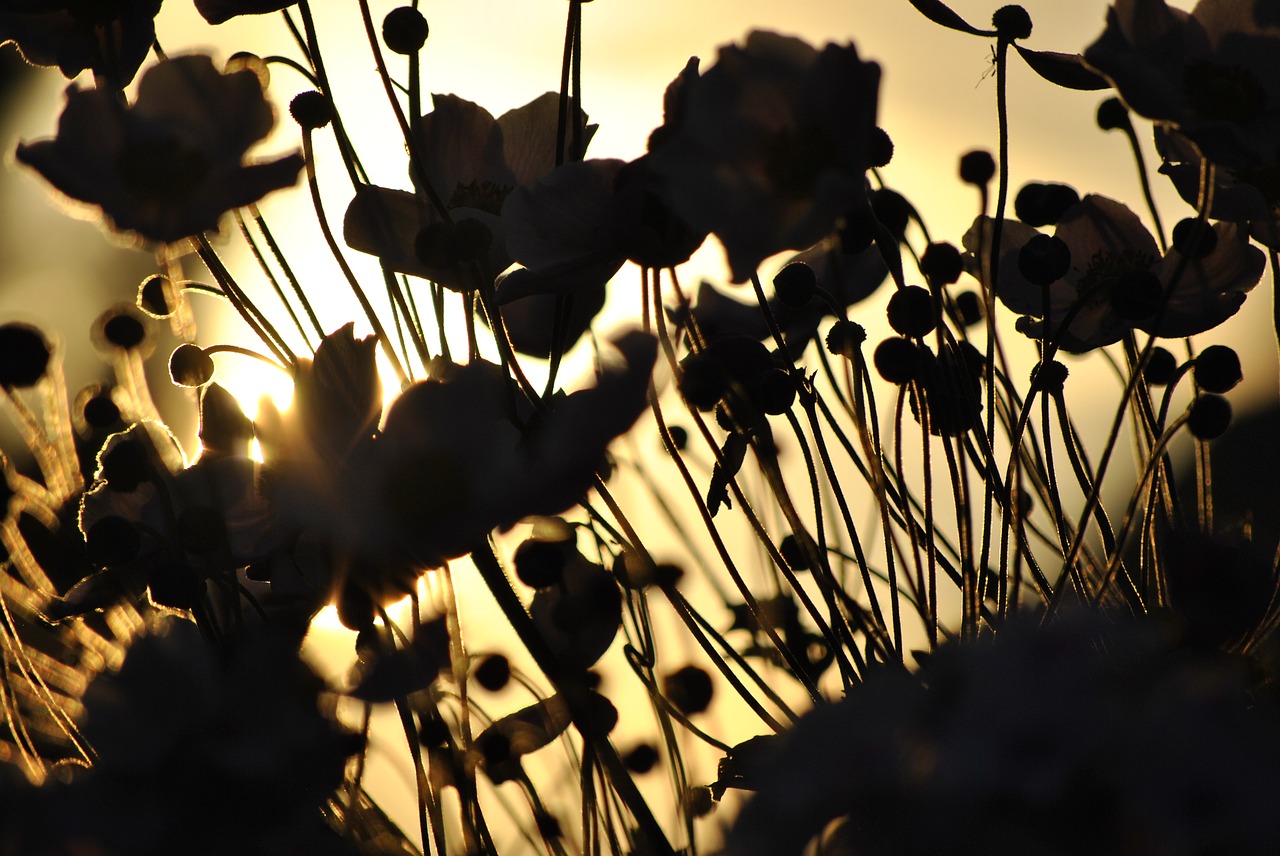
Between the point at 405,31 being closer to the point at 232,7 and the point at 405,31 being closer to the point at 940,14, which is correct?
the point at 232,7

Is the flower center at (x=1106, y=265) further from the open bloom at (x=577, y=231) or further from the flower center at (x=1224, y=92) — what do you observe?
the open bloom at (x=577, y=231)

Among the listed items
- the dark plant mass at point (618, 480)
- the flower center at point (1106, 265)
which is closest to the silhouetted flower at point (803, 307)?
the dark plant mass at point (618, 480)

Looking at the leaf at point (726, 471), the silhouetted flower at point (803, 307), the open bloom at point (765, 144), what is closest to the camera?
the open bloom at point (765, 144)

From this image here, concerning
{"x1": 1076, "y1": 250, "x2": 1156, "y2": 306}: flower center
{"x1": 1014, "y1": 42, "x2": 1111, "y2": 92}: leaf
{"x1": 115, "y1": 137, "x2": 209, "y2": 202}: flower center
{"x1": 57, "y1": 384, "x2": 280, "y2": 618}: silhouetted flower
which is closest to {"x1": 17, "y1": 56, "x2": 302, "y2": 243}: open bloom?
{"x1": 115, "y1": 137, "x2": 209, "y2": 202}: flower center

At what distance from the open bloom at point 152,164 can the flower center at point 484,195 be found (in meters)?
0.12

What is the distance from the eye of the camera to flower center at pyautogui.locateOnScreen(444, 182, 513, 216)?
2.07 ft

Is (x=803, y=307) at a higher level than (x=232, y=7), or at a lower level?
lower

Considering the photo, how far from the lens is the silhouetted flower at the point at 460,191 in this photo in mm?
517

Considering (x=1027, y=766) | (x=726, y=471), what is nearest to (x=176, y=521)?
(x=726, y=471)

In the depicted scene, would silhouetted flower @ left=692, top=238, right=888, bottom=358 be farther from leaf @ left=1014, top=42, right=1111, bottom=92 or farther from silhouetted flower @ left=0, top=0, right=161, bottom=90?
silhouetted flower @ left=0, top=0, right=161, bottom=90

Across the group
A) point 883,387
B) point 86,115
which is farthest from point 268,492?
point 883,387

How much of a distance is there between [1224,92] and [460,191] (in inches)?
14.6

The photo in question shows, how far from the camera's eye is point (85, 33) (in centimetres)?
57

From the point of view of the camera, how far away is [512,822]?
76 centimetres
